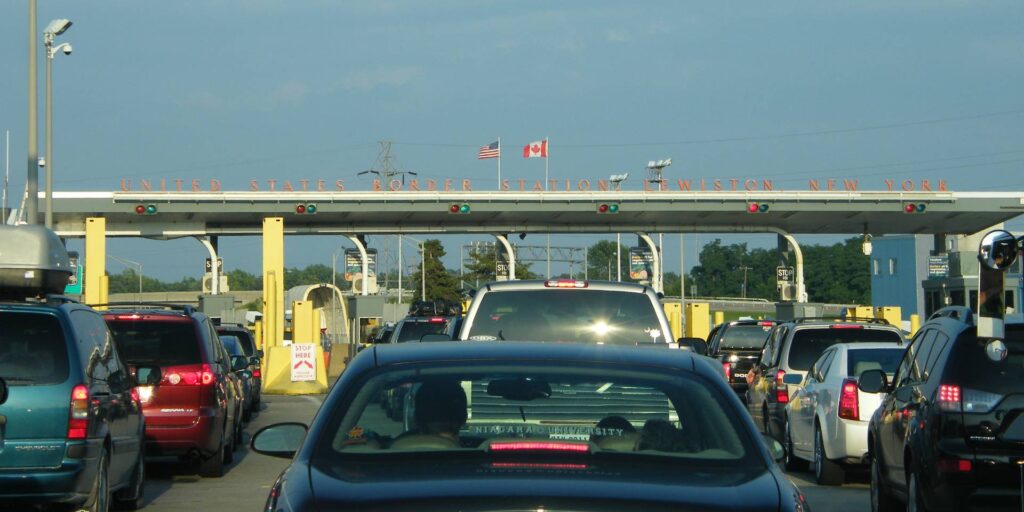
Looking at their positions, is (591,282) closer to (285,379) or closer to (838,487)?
(838,487)

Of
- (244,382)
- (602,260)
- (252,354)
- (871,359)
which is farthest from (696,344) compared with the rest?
(602,260)

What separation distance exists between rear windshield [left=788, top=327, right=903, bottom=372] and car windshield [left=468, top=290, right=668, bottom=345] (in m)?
5.59

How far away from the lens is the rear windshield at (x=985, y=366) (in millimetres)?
9086

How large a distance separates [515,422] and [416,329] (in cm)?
2238

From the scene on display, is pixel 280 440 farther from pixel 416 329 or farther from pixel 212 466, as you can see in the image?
pixel 416 329

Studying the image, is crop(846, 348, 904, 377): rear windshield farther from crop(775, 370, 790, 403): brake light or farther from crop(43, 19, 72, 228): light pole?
crop(43, 19, 72, 228): light pole

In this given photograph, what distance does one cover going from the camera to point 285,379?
110 feet

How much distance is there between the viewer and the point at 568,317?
12430mm

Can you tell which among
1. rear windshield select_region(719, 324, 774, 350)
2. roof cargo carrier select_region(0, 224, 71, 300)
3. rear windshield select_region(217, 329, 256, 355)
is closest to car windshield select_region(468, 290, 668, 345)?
roof cargo carrier select_region(0, 224, 71, 300)

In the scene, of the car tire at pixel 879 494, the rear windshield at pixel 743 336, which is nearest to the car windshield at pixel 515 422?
the car tire at pixel 879 494

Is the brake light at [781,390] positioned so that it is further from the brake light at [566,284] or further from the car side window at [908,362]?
the car side window at [908,362]

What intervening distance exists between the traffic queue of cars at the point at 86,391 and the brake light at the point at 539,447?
5.88 m

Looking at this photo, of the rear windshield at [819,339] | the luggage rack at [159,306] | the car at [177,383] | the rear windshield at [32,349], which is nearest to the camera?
the rear windshield at [32,349]

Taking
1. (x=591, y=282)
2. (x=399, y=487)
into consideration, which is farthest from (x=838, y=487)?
(x=399, y=487)
